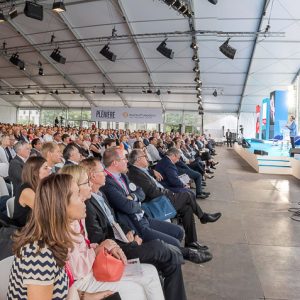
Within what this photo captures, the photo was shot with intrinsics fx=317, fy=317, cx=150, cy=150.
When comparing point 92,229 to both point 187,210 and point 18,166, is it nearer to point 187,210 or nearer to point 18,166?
point 187,210

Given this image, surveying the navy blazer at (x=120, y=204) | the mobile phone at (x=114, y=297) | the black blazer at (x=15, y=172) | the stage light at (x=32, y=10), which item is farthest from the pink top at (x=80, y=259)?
the stage light at (x=32, y=10)

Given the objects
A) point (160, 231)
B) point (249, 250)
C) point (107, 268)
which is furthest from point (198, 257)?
point (107, 268)

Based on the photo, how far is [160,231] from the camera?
10.2 feet

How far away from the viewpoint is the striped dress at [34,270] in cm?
120

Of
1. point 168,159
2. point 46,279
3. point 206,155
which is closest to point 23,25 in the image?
point 206,155

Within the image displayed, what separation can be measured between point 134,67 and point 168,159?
14.5 m

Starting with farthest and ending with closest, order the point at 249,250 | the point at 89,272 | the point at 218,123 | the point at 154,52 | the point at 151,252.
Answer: the point at 218,123, the point at 154,52, the point at 249,250, the point at 151,252, the point at 89,272

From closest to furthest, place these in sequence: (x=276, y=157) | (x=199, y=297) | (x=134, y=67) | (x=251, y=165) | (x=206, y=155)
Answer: (x=199, y=297), (x=206, y=155), (x=276, y=157), (x=251, y=165), (x=134, y=67)

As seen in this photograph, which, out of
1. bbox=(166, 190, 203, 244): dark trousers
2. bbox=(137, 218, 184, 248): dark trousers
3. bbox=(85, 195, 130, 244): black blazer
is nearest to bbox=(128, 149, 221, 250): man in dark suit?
bbox=(166, 190, 203, 244): dark trousers

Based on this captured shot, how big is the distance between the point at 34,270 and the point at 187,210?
2792 millimetres

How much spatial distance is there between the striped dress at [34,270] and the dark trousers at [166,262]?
104 cm

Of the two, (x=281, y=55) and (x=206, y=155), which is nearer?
(x=206, y=155)

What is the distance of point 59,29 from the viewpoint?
14734 mm

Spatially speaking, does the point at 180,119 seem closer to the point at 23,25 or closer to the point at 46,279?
the point at 23,25
